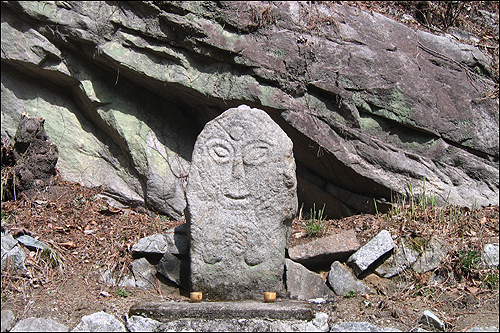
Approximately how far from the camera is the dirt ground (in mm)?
3637

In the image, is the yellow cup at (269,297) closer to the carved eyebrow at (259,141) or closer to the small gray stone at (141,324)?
the small gray stone at (141,324)

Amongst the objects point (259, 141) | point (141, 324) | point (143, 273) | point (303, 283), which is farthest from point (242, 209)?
point (141, 324)

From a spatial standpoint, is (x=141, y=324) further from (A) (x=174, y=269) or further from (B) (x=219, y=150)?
(B) (x=219, y=150)

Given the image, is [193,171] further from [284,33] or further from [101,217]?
[284,33]

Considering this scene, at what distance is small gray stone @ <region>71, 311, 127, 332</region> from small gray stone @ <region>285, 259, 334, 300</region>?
1474 mm

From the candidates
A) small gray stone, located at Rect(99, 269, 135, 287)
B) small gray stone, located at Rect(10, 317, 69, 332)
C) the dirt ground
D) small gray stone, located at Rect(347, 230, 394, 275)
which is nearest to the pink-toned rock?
small gray stone, located at Rect(347, 230, 394, 275)

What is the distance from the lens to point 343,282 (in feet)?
13.8

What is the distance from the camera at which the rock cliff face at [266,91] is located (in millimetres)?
5488

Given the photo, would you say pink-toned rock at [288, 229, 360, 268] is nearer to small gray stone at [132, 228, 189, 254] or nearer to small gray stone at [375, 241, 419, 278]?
small gray stone at [375, 241, 419, 278]

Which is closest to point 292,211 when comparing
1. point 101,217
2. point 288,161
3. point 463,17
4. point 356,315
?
point 288,161

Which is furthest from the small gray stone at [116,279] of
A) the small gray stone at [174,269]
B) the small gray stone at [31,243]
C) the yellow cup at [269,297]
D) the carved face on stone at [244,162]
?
the yellow cup at [269,297]

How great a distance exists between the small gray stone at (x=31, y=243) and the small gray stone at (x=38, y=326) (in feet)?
3.30

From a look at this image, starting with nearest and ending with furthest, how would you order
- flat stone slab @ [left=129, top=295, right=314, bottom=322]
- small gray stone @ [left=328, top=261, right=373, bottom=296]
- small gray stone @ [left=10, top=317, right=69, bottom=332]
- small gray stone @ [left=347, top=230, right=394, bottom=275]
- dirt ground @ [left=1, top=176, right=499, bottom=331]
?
small gray stone @ [left=10, top=317, right=69, bottom=332] < flat stone slab @ [left=129, top=295, right=314, bottom=322] < dirt ground @ [left=1, top=176, right=499, bottom=331] < small gray stone @ [left=328, top=261, right=373, bottom=296] < small gray stone @ [left=347, top=230, right=394, bottom=275]

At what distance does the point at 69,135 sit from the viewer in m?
5.93
